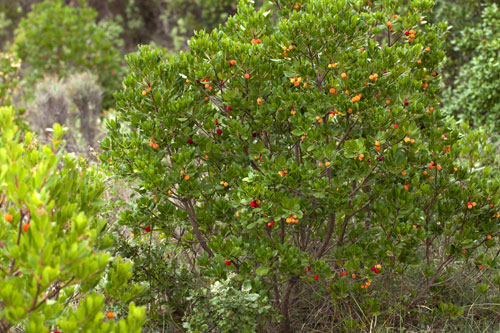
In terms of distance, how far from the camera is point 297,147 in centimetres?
313

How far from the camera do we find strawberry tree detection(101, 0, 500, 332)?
2.73 m

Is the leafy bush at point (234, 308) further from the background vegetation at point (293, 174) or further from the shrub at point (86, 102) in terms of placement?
the shrub at point (86, 102)

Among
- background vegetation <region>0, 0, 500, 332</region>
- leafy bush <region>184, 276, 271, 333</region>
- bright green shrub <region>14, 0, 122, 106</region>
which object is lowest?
leafy bush <region>184, 276, 271, 333</region>

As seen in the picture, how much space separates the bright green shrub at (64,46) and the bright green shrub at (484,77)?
21.2ft

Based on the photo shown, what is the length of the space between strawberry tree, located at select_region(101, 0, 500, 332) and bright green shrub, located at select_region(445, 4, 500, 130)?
3.19 meters

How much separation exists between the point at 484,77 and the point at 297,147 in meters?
4.15

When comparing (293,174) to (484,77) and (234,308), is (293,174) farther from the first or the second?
(484,77)

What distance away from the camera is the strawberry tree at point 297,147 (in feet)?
8.95

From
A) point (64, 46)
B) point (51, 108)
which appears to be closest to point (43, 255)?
point (51, 108)

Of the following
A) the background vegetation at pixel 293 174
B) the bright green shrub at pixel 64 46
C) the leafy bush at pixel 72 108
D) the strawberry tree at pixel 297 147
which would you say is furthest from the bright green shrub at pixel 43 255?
the bright green shrub at pixel 64 46

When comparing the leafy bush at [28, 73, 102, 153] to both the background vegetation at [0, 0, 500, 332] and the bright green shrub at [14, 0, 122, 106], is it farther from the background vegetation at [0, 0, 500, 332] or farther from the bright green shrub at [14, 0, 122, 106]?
the background vegetation at [0, 0, 500, 332]

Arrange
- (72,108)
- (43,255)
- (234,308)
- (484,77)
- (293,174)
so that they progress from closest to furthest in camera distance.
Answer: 1. (43,255)
2. (293,174)
3. (234,308)
4. (484,77)
5. (72,108)

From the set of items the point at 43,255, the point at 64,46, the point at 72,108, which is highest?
the point at 64,46

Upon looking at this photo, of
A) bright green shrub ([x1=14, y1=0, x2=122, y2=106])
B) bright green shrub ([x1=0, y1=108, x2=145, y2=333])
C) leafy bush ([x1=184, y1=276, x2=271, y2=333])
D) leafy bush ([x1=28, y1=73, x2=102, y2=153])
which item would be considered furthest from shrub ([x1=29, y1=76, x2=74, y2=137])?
bright green shrub ([x1=0, y1=108, x2=145, y2=333])
